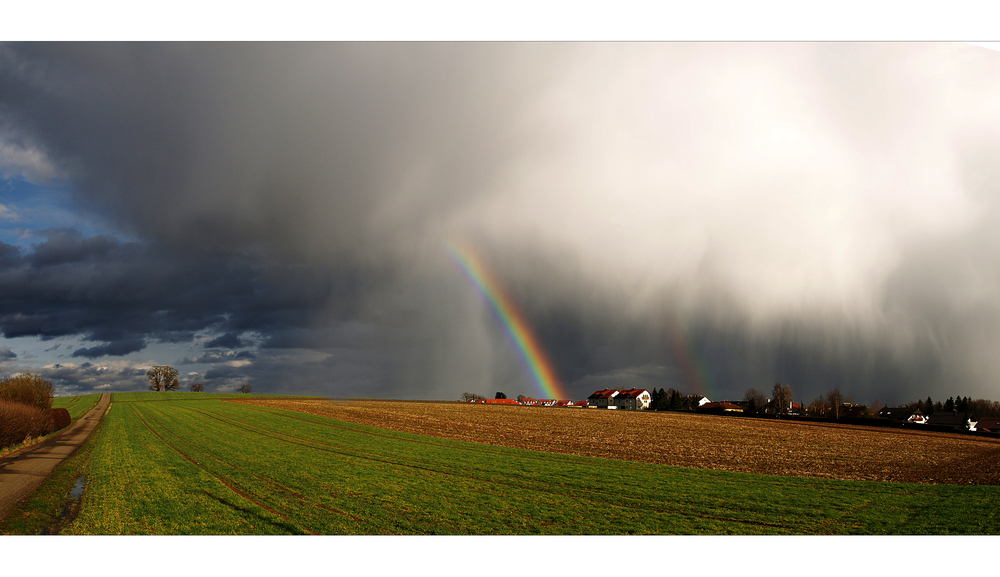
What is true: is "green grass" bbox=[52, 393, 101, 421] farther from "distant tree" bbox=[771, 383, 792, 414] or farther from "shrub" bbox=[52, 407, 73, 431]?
"distant tree" bbox=[771, 383, 792, 414]

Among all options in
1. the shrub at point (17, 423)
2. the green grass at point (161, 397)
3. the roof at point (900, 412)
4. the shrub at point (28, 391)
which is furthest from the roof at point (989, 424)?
the green grass at point (161, 397)

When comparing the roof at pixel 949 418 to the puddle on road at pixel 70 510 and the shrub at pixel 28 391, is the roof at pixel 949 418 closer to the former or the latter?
the puddle on road at pixel 70 510

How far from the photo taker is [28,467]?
29906mm

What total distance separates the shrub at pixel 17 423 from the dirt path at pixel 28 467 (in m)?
1.28

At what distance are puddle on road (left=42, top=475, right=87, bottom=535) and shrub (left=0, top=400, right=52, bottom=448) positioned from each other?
2197cm

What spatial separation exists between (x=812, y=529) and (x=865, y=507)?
5151mm

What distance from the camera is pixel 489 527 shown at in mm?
16297

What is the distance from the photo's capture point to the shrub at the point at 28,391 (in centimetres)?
5340

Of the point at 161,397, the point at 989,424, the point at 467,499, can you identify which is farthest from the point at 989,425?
the point at 161,397

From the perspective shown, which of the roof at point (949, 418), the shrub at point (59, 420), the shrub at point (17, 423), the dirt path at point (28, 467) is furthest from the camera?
the roof at point (949, 418)

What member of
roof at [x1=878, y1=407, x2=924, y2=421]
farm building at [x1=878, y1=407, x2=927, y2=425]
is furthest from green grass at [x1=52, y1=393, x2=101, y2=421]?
roof at [x1=878, y1=407, x2=924, y2=421]

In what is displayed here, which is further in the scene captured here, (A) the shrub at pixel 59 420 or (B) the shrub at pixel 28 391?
(A) the shrub at pixel 59 420

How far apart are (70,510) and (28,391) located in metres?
52.9

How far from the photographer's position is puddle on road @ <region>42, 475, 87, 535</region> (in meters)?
16.3
